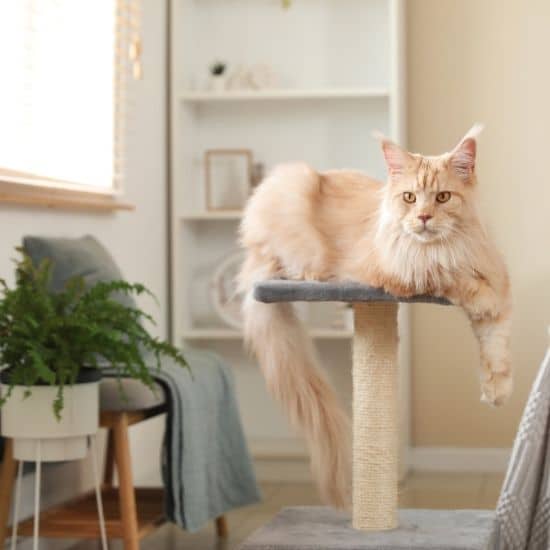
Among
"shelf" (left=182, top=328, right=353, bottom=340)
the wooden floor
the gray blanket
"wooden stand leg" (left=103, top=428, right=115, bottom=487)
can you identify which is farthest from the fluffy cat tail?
"shelf" (left=182, top=328, right=353, bottom=340)

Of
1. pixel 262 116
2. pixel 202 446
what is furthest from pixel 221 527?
pixel 262 116

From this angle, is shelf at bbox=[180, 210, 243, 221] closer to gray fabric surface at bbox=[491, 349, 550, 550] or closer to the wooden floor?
the wooden floor

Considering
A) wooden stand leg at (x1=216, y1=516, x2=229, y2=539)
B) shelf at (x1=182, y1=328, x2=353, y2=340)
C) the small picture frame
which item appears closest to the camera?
wooden stand leg at (x1=216, y1=516, x2=229, y2=539)

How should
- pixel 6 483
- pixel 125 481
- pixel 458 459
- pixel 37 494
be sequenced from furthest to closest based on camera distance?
pixel 458 459
pixel 125 481
pixel 6 483
pixel 37 494

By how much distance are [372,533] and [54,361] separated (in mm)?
842

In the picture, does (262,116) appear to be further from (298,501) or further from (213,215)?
(298,501)

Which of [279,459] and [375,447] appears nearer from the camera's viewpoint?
[375,447]

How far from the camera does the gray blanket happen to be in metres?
3.19

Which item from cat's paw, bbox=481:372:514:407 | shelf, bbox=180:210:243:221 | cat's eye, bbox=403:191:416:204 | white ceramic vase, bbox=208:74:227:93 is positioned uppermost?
white ceramic vase, bbox=208:74:227:93

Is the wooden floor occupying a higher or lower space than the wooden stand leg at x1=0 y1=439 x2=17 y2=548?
lower

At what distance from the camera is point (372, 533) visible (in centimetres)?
247

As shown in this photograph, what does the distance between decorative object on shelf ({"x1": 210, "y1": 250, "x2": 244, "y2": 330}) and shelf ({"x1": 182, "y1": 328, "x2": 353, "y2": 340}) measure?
6 cm

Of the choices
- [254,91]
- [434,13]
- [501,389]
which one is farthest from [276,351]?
[434,13]

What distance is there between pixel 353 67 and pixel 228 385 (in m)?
1.73
